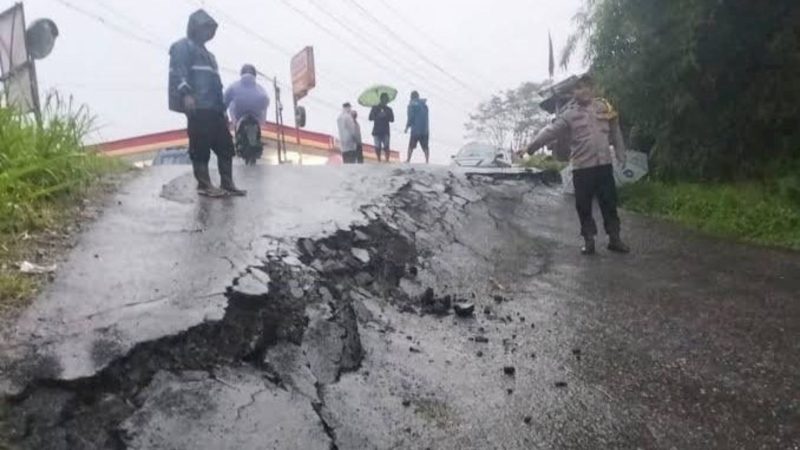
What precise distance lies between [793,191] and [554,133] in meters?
3.52

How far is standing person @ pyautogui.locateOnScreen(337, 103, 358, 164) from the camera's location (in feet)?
47.4

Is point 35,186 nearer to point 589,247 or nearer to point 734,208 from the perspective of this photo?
point 589,247

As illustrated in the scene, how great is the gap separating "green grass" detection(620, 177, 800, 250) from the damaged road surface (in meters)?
1.54

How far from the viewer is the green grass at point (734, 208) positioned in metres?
7.45

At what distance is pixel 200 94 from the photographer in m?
5.89

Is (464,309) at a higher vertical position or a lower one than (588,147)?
lower

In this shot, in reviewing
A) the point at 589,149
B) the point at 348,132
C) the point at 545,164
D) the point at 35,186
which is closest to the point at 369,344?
the point at 35,186

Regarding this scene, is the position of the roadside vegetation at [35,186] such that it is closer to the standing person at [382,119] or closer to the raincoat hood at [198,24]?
the raincoat hood at [198,24]

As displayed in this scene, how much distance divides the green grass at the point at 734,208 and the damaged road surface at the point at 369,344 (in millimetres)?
1540

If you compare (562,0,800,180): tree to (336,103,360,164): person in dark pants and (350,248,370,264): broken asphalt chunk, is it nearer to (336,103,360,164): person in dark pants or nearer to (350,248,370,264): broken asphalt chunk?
(350,248,370,264): broken asphalt chunk

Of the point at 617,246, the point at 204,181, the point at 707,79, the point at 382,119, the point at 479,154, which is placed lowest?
the point at 617,246

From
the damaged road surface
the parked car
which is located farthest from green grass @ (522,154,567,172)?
the parked car

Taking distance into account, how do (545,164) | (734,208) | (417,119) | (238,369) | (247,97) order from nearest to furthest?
(238,369) → (734,208) → (247,97) → (545,164) → (417,119)

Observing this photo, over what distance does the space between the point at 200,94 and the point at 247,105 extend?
11.9ft
